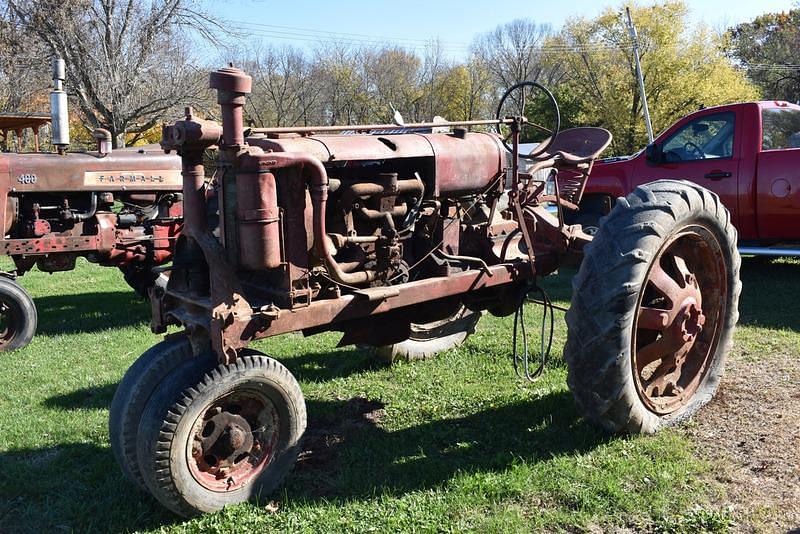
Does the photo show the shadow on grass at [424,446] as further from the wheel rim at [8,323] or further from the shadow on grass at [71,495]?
the wheel rim at [8,323]

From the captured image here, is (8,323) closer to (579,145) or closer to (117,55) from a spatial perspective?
(579,145)

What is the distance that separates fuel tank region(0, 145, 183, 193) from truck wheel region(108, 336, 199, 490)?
440 centimetres

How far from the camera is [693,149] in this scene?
8.31 meters

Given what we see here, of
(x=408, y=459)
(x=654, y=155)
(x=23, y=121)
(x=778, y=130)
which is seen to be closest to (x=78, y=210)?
(x=23, y=121)

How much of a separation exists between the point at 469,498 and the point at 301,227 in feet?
4.92

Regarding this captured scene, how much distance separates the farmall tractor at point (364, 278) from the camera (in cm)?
297

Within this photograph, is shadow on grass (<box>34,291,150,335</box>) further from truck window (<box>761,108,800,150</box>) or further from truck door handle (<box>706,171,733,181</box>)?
truck window (<box>761,108,800,150</box>)

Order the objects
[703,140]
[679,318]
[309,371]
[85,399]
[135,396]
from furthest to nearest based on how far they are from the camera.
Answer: [703,140] → [309,371] → [85,399] → [679,318] → [135,396]

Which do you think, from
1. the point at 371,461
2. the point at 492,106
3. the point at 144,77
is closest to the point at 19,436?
the point at 371,461

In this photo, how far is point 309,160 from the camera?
3.02 metres

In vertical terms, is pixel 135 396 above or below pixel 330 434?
above

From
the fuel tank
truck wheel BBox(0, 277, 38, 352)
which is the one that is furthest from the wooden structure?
truck wheel BBox(0, 277, 38, 352)

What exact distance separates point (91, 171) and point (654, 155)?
6488 mm

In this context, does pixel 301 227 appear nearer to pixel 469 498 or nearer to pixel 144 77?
pixel 469 498
